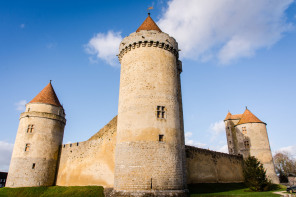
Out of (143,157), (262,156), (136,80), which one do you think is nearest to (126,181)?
(143,157)

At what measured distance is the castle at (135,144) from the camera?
15.5 metres

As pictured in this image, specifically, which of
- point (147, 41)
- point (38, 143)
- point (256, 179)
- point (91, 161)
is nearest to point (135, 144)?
point (91, 161)

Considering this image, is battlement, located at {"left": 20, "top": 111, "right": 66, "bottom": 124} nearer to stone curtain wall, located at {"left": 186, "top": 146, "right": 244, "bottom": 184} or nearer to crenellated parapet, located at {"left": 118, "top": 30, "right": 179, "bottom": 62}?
crenellated parapet, located at {"left": 118, "top": 30, "right": 179, "bottom": 62}

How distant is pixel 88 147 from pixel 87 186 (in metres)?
4.10

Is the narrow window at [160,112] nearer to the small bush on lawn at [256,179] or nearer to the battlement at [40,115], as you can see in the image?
the small bush on lawn at [256,179]

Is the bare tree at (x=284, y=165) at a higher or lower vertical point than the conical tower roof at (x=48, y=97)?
lower

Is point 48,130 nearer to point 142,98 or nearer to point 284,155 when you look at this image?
point 142,98

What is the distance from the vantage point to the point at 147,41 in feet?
61.0

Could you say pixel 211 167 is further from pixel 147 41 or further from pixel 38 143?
pixel 38 143

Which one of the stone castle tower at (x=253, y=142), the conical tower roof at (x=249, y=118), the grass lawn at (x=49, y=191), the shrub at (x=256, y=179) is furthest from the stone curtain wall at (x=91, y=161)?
the conical tower roof at (x=249, y=118)

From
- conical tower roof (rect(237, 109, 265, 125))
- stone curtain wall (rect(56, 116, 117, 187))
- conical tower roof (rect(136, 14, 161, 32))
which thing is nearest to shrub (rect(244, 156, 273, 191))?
conical tower roof (rect(237, 109, 265, 125))

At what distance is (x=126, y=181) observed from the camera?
49.9 feet

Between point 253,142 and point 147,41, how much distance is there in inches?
970

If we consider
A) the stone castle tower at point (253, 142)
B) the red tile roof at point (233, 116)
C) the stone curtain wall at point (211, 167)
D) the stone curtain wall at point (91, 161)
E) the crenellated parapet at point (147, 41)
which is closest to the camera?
the crenellated parapet at point (147, 41)
